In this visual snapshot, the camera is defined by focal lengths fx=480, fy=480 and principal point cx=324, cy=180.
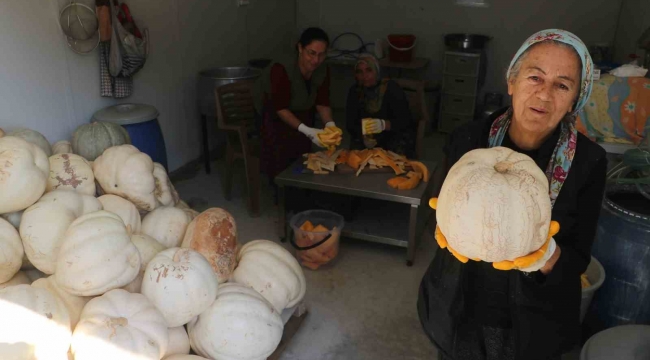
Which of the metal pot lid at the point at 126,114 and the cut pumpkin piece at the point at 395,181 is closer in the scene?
the cut pumpkin piece at the point at 395,181

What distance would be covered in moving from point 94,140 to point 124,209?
71 centimetres

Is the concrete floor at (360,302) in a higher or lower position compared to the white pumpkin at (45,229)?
lower

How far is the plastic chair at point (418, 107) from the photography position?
13.9ft

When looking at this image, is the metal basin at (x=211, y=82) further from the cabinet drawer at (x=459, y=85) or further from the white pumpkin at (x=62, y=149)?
the cabinet drawer at (x=459, y=85)

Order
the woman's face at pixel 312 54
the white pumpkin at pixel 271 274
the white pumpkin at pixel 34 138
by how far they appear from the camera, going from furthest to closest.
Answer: the woman's face at pixel 312 54
the white pumpkin at pixel 34 138
the white pumpkin at pixel 271 274

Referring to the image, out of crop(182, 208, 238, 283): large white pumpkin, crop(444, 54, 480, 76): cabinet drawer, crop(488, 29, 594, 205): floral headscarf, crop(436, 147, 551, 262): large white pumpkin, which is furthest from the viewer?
crop(444, 54, 480, 76): cabinet drawer

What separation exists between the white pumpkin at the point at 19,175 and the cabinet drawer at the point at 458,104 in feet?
17.4

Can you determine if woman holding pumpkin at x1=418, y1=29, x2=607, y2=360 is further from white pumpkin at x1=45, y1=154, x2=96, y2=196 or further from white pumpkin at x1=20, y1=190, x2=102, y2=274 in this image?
white pumpkin at x1=45, y1=154, x2=96, y2=196

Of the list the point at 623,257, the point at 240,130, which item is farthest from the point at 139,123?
the point at 623,257

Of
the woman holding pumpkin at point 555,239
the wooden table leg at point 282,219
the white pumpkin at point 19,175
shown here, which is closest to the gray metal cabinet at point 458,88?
the wooden table leg at point 282,219

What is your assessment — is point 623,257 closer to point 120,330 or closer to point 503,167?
point 503,167

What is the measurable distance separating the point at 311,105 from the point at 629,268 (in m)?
2.54

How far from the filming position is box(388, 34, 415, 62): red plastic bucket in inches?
250

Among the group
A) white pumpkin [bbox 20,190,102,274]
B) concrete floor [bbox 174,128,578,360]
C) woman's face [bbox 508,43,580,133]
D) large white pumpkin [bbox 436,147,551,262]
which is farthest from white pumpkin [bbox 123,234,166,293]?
woman's face [bbox 508,43,580,133]
